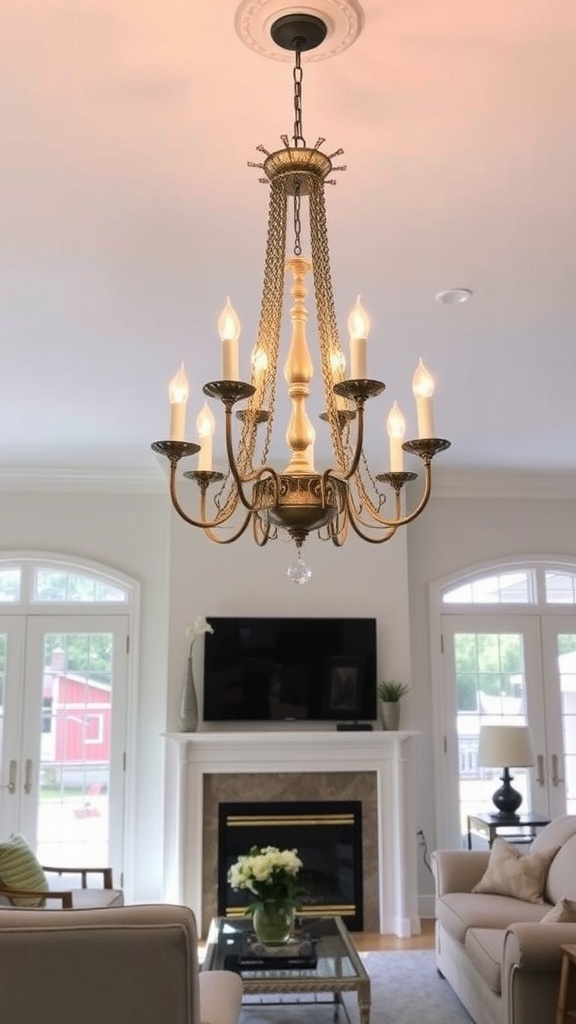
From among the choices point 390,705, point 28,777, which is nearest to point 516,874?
point 390,705

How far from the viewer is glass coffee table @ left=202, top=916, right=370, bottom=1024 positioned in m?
3.59

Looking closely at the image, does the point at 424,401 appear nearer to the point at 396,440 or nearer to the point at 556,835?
the point at 396,440

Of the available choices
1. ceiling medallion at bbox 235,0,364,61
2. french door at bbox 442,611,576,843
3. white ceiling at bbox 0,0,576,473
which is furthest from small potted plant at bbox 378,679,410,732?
ceiling medallion at bbox 235,0,364,61

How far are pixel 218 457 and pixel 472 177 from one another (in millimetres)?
3767

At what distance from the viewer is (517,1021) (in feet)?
11.1

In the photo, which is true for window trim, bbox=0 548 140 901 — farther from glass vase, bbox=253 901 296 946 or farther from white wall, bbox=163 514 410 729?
glass vase, bbox=253 901 296 946

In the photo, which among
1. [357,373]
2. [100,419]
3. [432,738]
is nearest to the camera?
[357,373]

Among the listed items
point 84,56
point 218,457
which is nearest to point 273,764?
point 218,457

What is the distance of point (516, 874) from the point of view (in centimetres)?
453

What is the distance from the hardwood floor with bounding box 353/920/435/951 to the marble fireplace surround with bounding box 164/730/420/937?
0.23ft

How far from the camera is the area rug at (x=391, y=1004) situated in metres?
4.23

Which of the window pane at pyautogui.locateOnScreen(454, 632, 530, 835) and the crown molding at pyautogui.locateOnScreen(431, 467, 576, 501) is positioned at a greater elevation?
the crown molding at pyautogui.locateOnScreen(431, 467, 576, 501)

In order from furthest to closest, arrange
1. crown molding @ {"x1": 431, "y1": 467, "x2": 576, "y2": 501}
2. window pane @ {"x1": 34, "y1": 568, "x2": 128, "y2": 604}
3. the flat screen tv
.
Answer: crown molding @ {"x1": 431, "y1": 467, "x2": 576, "y2": 501} → window pane @ {"x1": 34, "y1": 568, "x2": 128, "y2": 604} → the flat screen tv

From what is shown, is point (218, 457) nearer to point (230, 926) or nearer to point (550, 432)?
point (550, 432)
